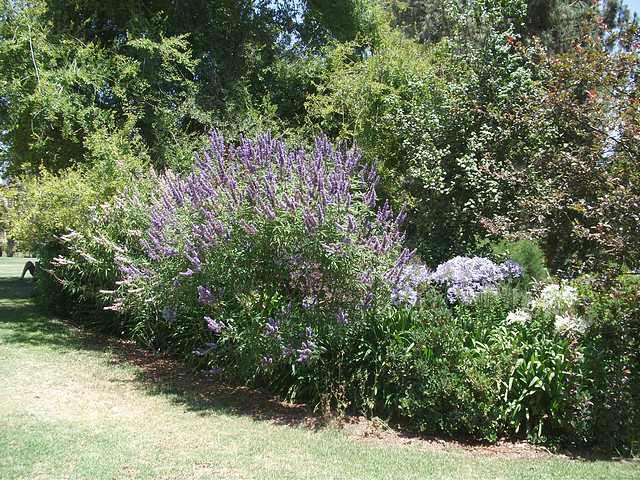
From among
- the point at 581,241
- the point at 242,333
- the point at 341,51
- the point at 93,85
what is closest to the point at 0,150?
the point at 93,85

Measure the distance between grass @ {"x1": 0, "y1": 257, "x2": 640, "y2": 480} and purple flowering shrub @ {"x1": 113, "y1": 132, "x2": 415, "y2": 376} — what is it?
851 mm

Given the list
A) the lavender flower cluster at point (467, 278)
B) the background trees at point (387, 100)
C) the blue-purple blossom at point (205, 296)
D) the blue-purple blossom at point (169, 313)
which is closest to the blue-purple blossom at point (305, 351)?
the blue-purple blossom at point (205, 296)

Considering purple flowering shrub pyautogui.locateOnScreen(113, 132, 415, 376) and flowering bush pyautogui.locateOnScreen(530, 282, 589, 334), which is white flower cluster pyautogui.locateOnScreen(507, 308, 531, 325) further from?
purple flowering shrub pyautogui.locateOnScreen(113, 132, 415, 376)

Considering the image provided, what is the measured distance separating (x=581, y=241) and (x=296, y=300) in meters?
3.76

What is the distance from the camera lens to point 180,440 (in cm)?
637

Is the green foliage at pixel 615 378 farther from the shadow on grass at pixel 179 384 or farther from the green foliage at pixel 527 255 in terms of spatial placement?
the green foliage at pixel 527 255

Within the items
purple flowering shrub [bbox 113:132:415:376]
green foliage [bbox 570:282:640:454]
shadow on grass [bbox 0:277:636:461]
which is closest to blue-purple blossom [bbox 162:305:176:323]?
purple flowering shrub [bbox 113:132:415:376]

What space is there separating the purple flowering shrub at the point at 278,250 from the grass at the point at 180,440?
0.85m

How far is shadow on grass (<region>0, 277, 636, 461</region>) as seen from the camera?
698 cm

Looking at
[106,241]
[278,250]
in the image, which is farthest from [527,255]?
[106,241]

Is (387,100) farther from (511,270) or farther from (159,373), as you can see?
(159,373)

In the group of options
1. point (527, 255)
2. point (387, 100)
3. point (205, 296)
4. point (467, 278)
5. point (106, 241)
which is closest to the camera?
point (205, 296)

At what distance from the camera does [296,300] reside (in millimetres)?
7469

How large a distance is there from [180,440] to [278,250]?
2192 millimetres
